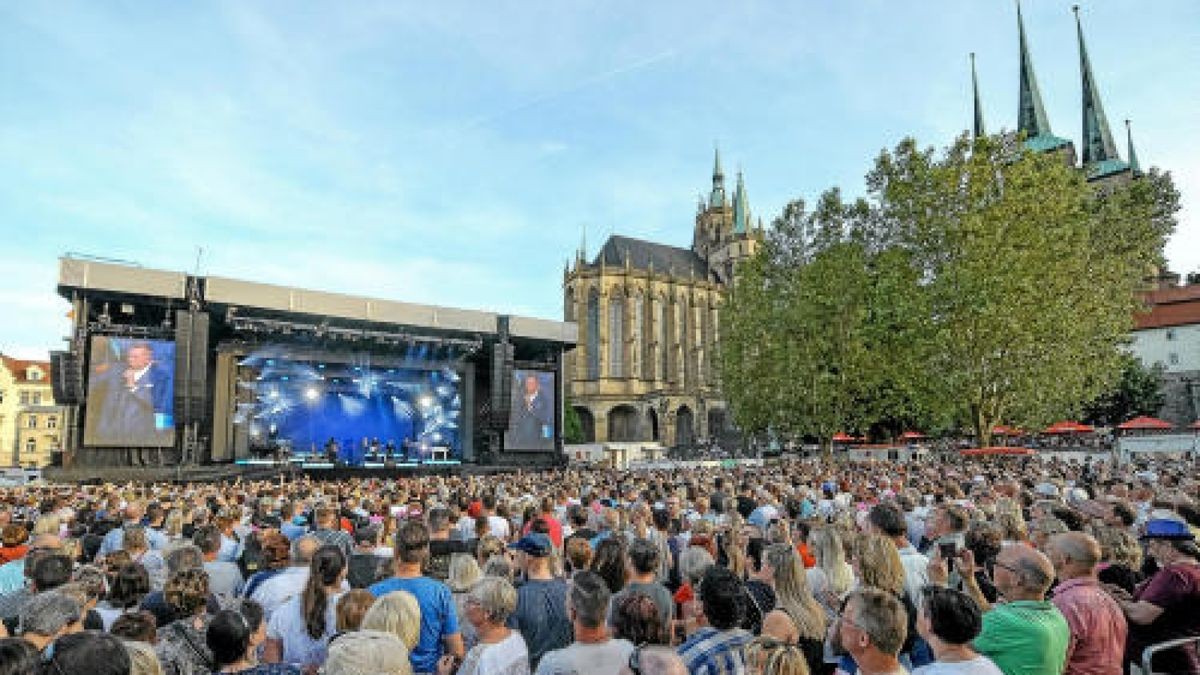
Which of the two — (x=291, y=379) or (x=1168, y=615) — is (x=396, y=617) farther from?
(x=291, y=379)

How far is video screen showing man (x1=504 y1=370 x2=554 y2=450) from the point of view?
96.9 ft

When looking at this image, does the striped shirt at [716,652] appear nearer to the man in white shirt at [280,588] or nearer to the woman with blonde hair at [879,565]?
the woman with blonde hair at [879,565]

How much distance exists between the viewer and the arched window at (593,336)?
206ft

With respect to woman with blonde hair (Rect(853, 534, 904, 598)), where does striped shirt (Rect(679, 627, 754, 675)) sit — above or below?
below

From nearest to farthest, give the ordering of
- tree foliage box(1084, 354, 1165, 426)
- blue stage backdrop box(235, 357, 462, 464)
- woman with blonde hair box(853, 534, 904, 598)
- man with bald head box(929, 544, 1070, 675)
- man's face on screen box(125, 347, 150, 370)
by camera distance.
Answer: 1. man with bald head box(929, 544, 1070, 675)
2. woman with blonde hair box(853, 534, 904, 598)
3. man's face on screen box(125, 347, 150, 370)
4. blue stage backdrop box(235, 357, 462, 464)
5. tree foliage box(1084, 354, 1165, 426)

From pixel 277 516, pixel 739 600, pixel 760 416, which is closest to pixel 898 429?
pixel 760 416

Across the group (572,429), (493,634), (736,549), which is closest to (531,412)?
(736,549)

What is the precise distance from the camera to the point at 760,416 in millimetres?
31156

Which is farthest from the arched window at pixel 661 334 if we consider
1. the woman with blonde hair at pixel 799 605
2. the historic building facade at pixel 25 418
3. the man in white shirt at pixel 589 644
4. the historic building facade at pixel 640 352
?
the man in white shirt at pixel 589 644

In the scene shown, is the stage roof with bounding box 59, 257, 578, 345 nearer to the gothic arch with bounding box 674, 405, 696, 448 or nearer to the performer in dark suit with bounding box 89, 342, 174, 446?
the performer in dark suit with bounding box 89, 342, 174, 446

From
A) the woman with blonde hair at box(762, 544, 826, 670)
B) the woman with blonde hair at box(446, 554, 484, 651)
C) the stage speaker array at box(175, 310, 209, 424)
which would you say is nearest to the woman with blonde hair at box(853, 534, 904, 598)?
the woman with blonde hair at box(762, 544, 826, 670)

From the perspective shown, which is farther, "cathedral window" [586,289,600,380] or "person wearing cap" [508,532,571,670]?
"cathedral window" [586,289,600,380]

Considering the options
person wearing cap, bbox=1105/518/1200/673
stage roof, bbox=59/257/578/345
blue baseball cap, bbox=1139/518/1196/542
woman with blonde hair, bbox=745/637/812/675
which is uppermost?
stage roof, bbox=59/257/578/345

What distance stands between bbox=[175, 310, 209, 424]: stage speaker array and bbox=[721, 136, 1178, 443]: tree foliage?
68.2ft
